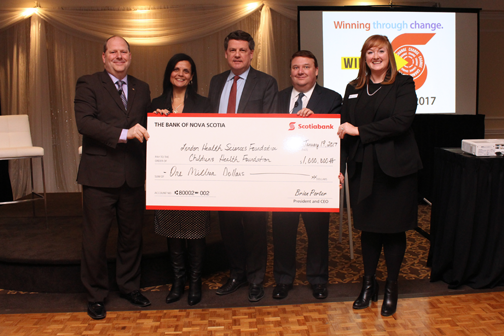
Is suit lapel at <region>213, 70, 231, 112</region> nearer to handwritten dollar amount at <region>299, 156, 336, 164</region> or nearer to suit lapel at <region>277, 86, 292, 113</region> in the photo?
suit lapel at <region>277, 86, 292, 113</region>

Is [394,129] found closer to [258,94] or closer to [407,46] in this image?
[258,94]

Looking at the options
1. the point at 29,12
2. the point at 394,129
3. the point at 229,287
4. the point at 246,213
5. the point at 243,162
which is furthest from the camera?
the point at 29,12

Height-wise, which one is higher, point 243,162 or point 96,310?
point 243,162

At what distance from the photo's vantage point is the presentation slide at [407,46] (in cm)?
490

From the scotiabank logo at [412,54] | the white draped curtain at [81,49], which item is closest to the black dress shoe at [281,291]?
the scotiabank logo at [412,54]

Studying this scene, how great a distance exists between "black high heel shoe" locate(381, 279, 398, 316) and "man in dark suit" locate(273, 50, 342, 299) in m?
0.37

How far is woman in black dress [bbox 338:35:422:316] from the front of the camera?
6.96 feet

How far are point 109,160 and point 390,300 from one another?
70.4 inches

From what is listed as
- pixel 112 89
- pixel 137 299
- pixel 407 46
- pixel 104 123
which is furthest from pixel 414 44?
pixel 137 299

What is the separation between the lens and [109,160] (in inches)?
87.5

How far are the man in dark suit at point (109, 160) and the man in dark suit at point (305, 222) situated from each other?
0.84 metres

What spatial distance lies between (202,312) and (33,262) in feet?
4.04

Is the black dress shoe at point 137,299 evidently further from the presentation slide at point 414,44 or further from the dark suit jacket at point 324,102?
the presentation slide at point 414,44

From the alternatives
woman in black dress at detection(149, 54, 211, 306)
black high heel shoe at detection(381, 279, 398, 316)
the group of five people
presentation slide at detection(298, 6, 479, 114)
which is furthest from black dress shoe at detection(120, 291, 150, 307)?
presentation slide at detection(298, 6, 479, 114)
